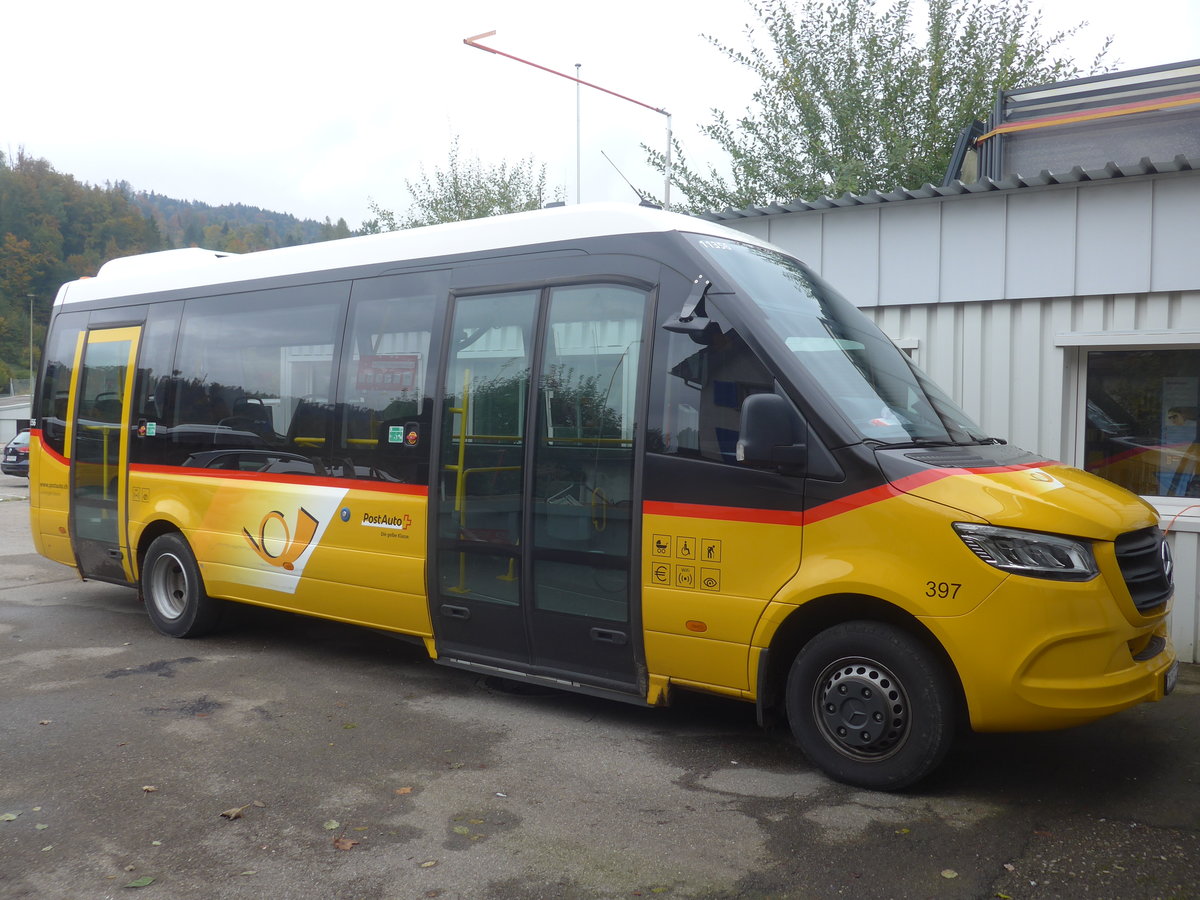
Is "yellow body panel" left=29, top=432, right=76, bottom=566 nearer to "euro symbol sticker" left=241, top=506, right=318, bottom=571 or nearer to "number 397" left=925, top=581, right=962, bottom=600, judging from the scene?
"euro symbol sticker" left=241, top=506, right=318, bottom=571

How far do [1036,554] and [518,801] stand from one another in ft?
8.33

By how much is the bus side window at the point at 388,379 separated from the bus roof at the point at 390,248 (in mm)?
229

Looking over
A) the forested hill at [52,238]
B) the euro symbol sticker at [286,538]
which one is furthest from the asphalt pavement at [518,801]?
the forested hill at [52,238]

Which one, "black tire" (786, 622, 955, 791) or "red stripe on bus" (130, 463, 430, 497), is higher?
"red stripe on bus" (130, 463, 430, 497)

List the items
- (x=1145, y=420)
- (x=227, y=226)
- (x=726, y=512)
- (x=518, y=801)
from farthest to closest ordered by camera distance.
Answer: (x=227, y=226)
(x=1145, y=420)
(x=726, y=512)
(x=518, y=801)

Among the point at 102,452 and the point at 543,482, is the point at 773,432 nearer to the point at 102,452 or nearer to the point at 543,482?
the point at 543,482

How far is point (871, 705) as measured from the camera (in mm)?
4727

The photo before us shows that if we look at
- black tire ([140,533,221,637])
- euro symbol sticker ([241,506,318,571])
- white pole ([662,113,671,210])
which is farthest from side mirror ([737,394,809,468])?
white pole ([662,113,671,210])

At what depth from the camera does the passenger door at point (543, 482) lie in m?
5.52

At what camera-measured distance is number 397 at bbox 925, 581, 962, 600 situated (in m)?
4.45

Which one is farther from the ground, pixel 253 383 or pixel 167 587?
pixel 253 383

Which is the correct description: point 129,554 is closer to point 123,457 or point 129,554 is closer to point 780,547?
point 123,457

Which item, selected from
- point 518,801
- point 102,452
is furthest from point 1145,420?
point 102,452

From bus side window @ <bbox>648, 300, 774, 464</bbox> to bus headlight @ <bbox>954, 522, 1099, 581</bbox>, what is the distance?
1.24 m
